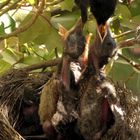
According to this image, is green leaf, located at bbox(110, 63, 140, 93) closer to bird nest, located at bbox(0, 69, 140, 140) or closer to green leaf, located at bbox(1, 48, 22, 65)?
bird nest, located at bbox(0, 69, 140, 140)

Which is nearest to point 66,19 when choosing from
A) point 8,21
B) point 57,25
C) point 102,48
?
point 57,25

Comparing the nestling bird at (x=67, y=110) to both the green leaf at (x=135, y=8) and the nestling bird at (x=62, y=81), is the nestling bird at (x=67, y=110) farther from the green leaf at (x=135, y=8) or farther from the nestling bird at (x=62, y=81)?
the green leaf at (x=135, y=8)

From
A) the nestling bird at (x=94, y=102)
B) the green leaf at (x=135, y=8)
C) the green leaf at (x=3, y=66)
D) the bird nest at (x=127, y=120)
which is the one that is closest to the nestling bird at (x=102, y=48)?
the nestling bird at (x=94, y=102)

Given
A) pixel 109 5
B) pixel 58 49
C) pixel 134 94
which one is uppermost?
pixel 109 5

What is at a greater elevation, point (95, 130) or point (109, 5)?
point (109, 5)

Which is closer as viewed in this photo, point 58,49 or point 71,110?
point 71,110

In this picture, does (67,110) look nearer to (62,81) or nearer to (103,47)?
(62,81)

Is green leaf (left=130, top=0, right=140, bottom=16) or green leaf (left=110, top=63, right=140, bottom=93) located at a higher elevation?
green leaf (left=130, top=0, right=140, bottom=16)

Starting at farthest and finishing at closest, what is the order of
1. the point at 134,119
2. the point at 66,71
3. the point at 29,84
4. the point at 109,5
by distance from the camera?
the point at 29,84 < the point at 134,119 < the point at 66,71 < the point at 109,5

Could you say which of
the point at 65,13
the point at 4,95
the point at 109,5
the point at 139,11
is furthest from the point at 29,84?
the point at 109,5

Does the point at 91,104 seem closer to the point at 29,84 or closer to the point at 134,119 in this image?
the point at 134,119

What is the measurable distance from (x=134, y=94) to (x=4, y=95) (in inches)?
10.6

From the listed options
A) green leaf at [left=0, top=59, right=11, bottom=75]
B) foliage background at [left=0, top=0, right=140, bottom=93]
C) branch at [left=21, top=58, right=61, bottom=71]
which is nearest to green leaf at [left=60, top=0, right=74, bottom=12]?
foliage background at [left=0, top=0, right=140, bottom=93]

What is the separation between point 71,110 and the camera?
663 mm
